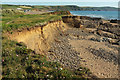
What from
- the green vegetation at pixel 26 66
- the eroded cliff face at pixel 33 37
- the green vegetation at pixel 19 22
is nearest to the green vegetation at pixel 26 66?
the green vegetation at pixel 26 66

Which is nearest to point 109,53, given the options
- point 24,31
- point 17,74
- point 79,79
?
point 79,79

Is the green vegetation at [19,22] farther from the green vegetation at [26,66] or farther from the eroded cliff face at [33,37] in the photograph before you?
the green vegetation at [26,66]

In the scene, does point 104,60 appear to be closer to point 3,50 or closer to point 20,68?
point 20,68

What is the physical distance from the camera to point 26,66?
27.8 ft

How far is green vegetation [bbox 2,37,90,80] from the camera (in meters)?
7.74

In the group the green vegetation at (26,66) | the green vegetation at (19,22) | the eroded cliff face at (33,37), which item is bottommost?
the green vegetation at (26,66)

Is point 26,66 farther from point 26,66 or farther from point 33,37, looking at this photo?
point 33,37

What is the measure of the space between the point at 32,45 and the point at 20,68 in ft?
20.5

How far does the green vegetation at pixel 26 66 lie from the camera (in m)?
7.74

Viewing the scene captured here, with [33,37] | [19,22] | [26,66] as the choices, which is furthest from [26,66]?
[19,22]

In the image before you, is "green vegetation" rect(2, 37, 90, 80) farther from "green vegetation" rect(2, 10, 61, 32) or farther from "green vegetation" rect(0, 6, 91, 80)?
"green vegetation" rect(2, 10, 61, 32)

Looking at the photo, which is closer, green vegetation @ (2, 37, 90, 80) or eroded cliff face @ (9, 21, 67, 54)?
green vegetation @ (2, 37, 90, 80)

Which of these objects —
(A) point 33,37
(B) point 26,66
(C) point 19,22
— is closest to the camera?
(B) point 26,66

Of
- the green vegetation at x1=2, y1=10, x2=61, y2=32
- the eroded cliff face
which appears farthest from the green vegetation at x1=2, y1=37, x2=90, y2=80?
the green vegetation at x1=2, y1=10, x2=61, y2=32
